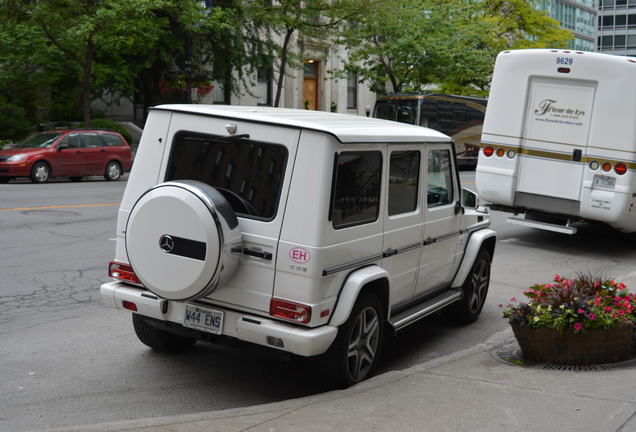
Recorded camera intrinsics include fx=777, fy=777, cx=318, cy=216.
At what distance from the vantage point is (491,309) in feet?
30.6

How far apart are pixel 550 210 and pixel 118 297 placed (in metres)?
9.15

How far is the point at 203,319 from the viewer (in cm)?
584

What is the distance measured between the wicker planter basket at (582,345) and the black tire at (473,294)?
1750 millimetres

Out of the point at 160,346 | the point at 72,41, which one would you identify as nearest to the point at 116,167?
the point at 72,41

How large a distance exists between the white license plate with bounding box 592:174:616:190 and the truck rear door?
0.25 metres

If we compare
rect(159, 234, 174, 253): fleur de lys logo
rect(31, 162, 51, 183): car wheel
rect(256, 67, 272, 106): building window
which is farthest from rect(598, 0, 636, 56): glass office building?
rect(159, 234, 174, 253): fleur de lys logo

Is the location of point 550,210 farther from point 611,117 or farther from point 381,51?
point 381,51

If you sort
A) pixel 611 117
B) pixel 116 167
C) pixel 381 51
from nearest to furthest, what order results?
pixel 611 117 → pixel 116 167 → pixel 381 51

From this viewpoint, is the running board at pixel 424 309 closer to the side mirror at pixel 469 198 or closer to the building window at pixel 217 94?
the side mirror at pixel 469 198

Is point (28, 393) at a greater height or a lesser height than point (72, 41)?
lesser

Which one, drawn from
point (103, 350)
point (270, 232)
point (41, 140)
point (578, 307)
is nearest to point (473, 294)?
point (578, 307)

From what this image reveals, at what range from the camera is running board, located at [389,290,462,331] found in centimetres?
671

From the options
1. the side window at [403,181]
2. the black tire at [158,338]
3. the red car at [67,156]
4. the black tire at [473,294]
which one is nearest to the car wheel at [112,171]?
the red car at [67,156]

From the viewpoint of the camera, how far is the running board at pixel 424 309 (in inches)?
264
